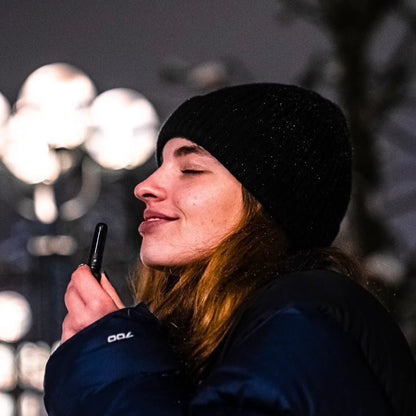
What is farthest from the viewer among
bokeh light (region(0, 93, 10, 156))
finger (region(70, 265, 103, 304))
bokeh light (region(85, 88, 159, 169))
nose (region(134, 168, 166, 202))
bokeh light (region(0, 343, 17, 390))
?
bokeh light (region(0, 343, 17, 390))

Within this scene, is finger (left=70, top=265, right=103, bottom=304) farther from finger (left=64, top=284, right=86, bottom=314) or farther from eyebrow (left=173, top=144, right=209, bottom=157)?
eyebrow (left=173, top=144, right=209, bottom=157)

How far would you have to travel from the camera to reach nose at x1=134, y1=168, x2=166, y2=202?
206cm

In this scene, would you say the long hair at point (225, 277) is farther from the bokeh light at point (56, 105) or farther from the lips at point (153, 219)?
the bokeh light at point (56, 105)

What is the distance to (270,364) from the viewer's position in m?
1.51

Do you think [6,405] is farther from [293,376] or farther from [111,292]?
[293,376]

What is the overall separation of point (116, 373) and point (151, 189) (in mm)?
482

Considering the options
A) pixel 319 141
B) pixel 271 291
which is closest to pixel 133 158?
pixel 319 141

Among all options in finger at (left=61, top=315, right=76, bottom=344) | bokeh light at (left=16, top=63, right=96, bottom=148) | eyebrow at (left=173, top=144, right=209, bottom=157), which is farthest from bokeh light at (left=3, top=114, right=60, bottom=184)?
finger at (left=61, top=315, right=76, bottom=344)

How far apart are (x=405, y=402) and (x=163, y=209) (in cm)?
65

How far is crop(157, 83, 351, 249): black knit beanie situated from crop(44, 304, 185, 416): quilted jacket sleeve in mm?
439

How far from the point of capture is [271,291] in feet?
5.48

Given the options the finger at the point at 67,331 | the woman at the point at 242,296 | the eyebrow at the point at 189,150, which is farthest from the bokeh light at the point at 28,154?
the finger at the point at 67,331

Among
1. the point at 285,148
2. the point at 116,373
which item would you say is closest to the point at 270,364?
the point at 116,373

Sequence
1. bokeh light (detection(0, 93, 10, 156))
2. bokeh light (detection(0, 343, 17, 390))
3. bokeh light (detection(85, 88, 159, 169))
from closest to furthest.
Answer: bokeh light (detection(85, 88, 159, 169))
bokeh light (detection(0, 93, 10, 156))
bokeh light (detection(0, 343, 17, 390))
